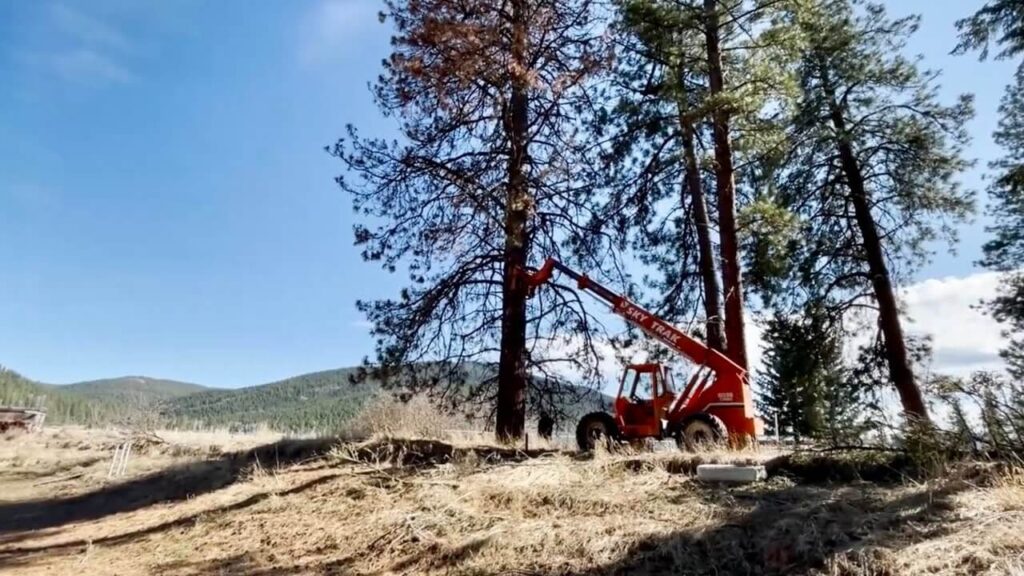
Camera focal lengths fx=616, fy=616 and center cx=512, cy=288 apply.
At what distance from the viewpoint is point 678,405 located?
9414mm

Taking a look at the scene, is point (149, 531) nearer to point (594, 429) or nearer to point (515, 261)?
point (594, 429)

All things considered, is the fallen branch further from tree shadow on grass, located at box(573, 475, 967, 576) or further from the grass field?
tree shadow on grass, located at box(573, 475, 967, 576)

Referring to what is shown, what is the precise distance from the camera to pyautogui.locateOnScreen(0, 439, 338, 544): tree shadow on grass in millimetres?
10706

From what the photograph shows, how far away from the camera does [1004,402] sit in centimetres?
476

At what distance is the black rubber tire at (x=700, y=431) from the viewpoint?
8344 millimetres

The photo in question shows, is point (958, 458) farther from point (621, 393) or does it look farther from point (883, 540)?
point (621, 393)

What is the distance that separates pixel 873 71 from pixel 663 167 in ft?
22.9

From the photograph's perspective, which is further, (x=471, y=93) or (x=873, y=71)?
(x=873, y=71)

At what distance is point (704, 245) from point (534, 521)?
27.0 feet

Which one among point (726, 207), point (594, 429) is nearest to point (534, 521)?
point (594, 429)

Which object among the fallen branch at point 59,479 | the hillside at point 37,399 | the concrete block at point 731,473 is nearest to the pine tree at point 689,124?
the concrete block at point 731,473

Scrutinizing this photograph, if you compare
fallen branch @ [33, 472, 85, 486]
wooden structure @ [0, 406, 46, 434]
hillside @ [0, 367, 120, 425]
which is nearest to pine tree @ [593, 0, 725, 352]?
fallen branch @ [33, 472, 85, 486]

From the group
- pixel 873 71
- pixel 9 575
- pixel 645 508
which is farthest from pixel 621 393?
pixel 873 71

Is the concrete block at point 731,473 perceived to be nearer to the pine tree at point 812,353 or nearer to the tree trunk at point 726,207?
the tree trunk at point 726,207
